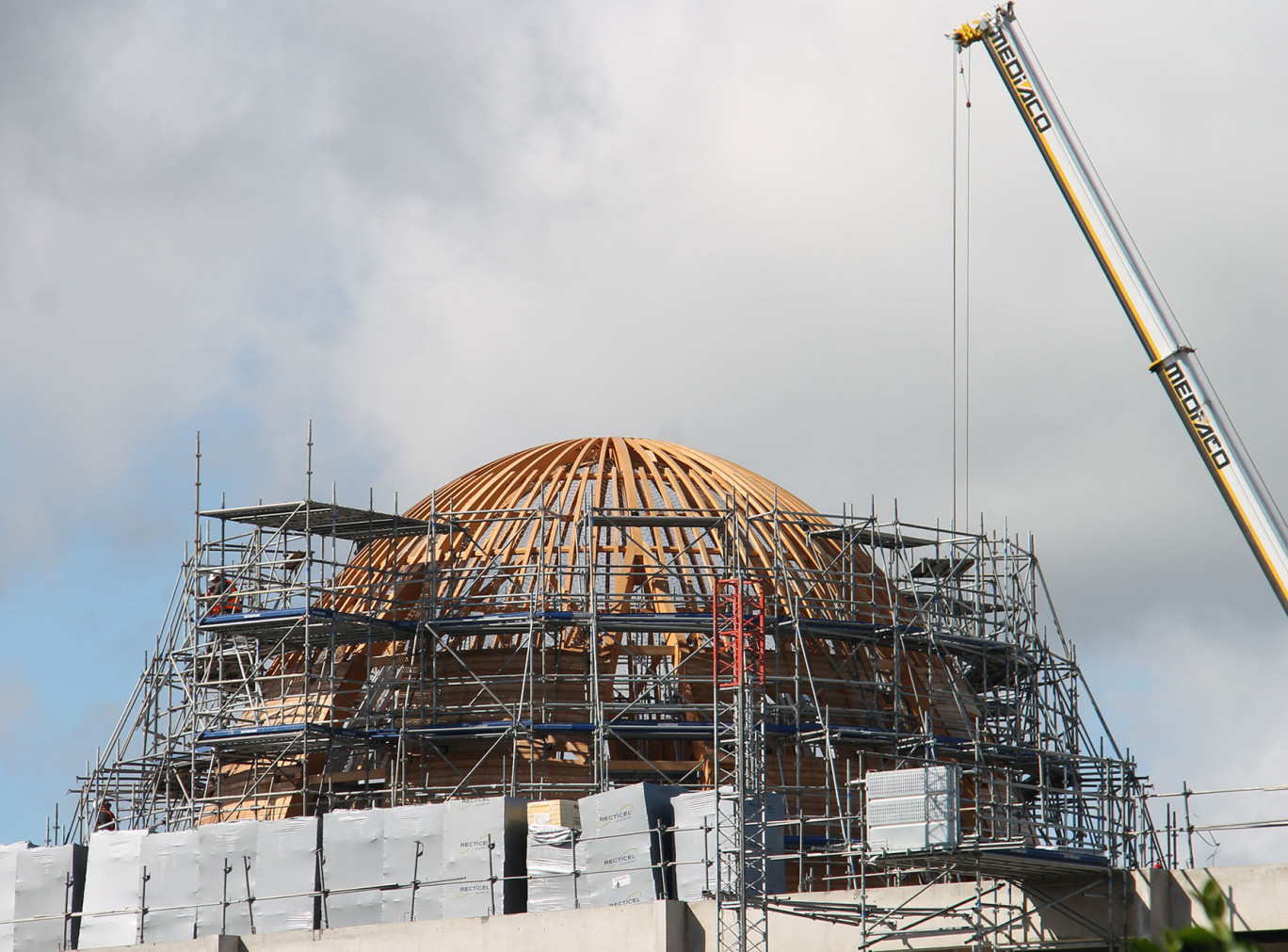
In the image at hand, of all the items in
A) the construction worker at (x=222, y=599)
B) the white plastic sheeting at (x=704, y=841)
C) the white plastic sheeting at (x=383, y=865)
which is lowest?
the white plastic sheeting at (x=704, y=841)

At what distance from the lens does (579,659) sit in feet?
126

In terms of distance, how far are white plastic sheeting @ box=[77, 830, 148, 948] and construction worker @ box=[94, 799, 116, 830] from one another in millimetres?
5228

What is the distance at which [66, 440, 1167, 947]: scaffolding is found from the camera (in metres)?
37.0

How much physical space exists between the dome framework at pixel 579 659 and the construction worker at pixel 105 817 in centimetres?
29

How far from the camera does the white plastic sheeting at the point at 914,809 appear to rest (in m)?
26.1

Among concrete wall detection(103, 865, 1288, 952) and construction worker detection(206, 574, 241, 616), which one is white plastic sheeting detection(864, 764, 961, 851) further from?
construction worker detection(206, 574, 241, 616)

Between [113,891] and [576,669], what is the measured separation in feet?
30.5

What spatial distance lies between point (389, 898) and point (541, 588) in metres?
7.36

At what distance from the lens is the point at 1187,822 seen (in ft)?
87.7

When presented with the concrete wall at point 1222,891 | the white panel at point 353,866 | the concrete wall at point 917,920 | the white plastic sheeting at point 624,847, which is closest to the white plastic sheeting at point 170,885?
the white panel at point 353,866

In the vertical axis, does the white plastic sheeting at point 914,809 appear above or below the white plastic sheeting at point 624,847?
below

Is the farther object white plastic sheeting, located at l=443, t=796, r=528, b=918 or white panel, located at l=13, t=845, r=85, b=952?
white panel, located at l=13, t=845, r=85, b=952

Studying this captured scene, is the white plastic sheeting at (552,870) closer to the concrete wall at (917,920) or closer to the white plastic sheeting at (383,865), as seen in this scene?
the concrete wall at (917,920)

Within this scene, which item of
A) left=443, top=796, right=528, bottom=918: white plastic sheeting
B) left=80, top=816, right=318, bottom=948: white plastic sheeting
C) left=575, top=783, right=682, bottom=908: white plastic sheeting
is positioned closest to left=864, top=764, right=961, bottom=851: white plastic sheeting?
left=575, top=783, right=682, bottom=908: white plastic sheeting
